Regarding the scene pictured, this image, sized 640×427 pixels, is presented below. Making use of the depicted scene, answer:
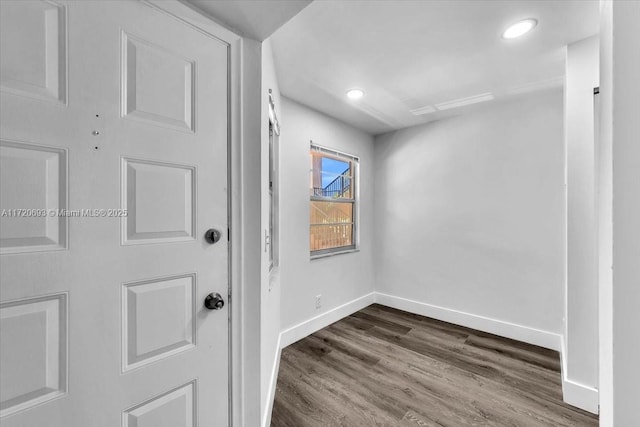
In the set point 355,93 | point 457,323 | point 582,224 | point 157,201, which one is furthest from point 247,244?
point 457,323

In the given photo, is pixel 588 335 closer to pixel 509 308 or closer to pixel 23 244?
pixel 509 308

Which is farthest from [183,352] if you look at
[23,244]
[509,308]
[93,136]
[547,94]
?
[547,94]

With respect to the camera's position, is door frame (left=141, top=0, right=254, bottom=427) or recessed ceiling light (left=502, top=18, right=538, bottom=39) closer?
door frame (left=141, top=0, right=254, bottom=427)

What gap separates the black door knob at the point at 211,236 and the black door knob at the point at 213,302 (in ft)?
0.70

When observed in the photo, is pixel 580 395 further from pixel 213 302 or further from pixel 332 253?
pixel 213 302

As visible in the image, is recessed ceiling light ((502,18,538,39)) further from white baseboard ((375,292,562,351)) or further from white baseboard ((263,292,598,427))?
white baseboard ((375,292,562,351))

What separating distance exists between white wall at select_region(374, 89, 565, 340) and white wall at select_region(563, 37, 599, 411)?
31.0 inches

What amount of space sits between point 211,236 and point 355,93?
1.95 m

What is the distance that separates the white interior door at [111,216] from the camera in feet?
2.13

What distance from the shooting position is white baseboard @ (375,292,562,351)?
2.38 meters

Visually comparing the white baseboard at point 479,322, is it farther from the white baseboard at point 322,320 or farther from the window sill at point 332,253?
the window sill at point 332,253
